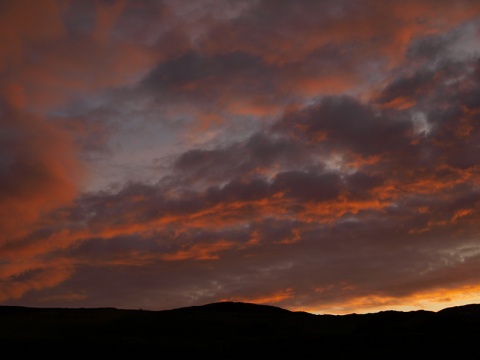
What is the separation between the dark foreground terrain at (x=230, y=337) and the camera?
121ft

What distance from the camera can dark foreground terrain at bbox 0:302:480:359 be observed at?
36.8 meters

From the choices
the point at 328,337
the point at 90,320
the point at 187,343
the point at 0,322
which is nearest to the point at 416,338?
the point at 328,337

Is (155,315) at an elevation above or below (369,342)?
above

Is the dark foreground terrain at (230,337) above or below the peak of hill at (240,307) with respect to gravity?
below

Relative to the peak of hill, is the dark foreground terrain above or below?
below

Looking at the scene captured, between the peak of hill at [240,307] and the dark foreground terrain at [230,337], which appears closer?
the dark foreground terrain at [230,337]

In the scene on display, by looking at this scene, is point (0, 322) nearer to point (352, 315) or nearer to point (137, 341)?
point (137, 341)

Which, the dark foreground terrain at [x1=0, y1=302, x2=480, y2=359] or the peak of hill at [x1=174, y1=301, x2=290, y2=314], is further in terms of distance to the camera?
the peak of hill at [x1=174, y1=301, x2=290, y2=314]

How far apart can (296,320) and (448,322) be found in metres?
22.4

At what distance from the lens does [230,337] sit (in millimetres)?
46500

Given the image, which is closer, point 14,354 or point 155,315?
point 14,354

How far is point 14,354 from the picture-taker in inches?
1487

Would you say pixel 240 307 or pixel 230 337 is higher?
pixel 240 307

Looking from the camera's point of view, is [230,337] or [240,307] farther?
[240,307]
